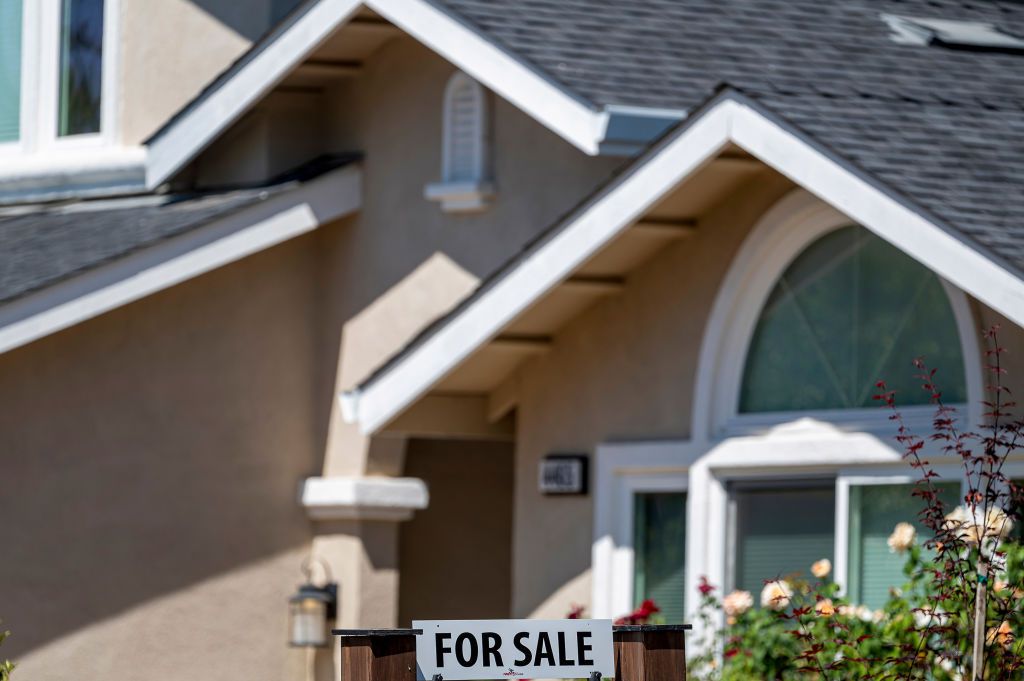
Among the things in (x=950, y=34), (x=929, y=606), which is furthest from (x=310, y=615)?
(x=950, y=34)

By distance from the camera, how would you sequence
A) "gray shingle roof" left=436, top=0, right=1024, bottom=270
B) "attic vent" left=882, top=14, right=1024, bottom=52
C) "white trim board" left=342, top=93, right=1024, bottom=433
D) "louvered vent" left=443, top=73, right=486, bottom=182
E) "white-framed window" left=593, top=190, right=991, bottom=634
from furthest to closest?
1. "louvered vent" left=443, top=73, right=486, bottom=182
2. "attic vent" left=882, top=14, right=1024, bottom=52
3. "white-framed window" left=593, top=190, right=991, bottom=634
4. "gray shingle roof" left=436, top=0, right=1024, bottom=270
5. "white trim board" left=342, top=93, right=1024, bottom=433

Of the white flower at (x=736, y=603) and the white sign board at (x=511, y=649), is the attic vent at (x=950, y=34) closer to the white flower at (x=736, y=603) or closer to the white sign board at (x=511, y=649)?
the white flower at (x=736, y=603)

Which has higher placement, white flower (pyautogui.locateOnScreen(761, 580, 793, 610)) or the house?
the house

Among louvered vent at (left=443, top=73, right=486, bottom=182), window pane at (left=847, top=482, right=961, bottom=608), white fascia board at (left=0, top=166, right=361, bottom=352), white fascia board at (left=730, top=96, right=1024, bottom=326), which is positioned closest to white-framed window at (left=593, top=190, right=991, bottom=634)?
window pane at (left=847, top=482, right=961, bottom=608)

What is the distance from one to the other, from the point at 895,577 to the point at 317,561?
4100 millimetres

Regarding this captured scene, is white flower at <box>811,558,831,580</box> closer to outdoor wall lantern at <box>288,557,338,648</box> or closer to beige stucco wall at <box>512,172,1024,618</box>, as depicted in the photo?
beige stucco wall at <box>512,172,1024,618</box>

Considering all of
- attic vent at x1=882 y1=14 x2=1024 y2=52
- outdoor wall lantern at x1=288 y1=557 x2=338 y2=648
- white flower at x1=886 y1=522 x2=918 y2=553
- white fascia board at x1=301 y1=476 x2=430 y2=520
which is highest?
attic vent at x1=882 y1=14 x2=1024 y2=52

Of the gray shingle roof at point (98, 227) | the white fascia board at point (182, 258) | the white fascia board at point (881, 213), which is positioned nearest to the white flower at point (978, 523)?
the white fascia board at point (881, 213)

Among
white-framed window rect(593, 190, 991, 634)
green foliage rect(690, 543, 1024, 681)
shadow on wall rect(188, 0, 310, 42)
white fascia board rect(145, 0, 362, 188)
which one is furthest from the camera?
shadow on wall rect(188, 0, 310, 42)

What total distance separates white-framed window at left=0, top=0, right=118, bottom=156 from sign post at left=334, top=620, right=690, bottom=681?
8348 mm

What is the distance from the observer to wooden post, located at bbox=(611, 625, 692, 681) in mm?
6316

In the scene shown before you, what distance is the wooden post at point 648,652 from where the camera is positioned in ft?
20.7

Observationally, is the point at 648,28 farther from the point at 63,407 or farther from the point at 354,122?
the point at 63,407

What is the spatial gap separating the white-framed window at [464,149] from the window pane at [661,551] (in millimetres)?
A: 1985
